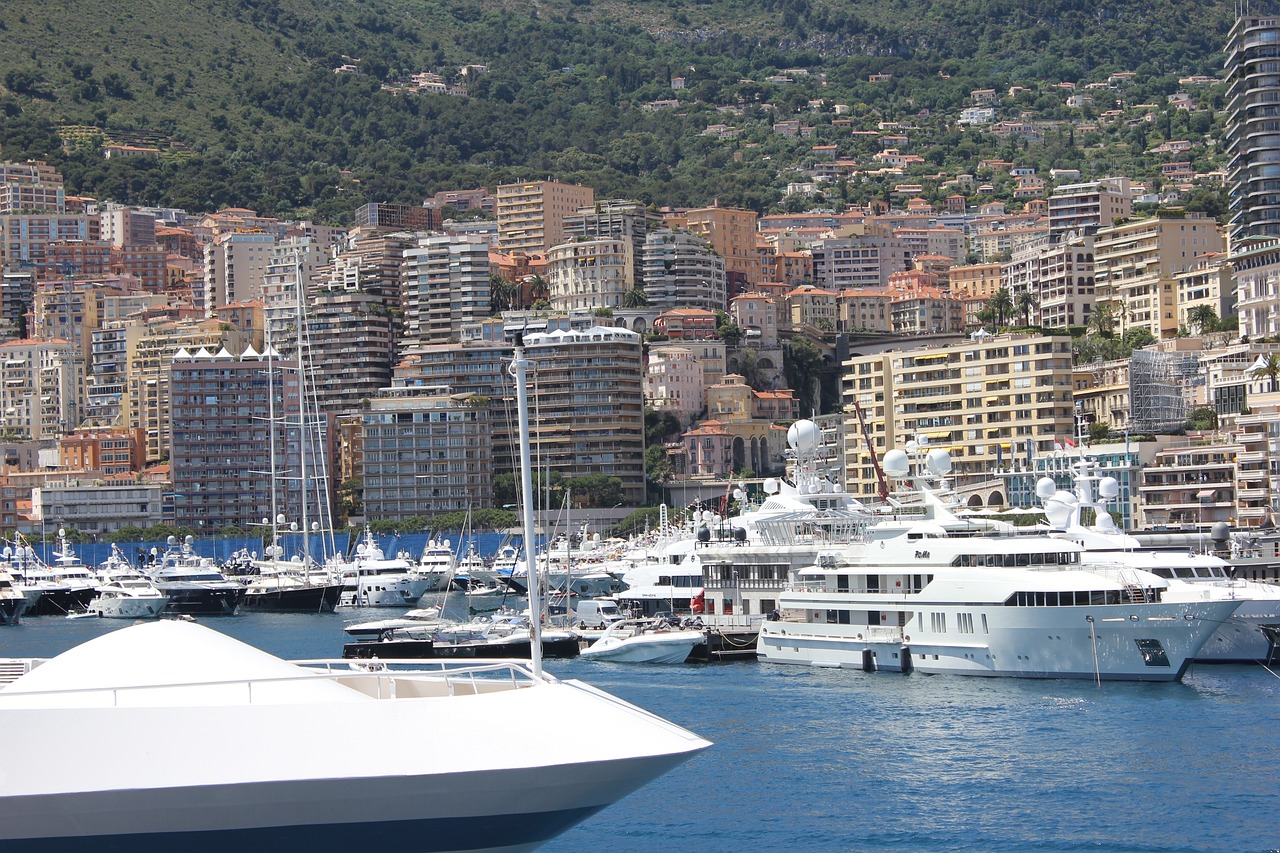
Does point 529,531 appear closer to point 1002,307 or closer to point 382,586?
point 382,586

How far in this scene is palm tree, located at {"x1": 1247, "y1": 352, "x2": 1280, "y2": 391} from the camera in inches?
Answer: 3842

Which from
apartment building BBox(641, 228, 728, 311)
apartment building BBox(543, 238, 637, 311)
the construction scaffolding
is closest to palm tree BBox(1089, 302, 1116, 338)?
the construction scaffolding

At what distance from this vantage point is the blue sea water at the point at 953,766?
29.2m

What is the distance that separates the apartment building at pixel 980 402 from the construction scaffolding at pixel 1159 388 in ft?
14.2

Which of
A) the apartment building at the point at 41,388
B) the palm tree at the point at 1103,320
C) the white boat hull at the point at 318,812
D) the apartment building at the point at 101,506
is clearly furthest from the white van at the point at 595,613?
the apartment building at the point at 41,388

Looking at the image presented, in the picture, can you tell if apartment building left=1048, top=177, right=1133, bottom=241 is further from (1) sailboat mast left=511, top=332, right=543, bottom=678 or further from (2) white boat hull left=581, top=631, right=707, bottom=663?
(1) sailboat mast left=511, top=332, right=543, bottom=678

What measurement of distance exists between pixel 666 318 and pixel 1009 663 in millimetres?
117992

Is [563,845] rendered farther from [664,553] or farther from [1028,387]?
[1028,387]

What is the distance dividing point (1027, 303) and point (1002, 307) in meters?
2.52

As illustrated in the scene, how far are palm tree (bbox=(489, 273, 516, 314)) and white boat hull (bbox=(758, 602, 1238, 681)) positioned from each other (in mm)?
127026

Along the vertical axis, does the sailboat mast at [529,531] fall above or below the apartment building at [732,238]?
below

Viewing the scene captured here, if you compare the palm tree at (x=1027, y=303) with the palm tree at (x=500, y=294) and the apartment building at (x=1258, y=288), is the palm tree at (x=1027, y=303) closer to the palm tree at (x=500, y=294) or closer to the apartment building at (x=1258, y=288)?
the apartment building at (x=1258, y=288)

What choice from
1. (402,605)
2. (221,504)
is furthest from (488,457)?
(402,605)

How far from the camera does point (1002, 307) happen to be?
14912 centimetres
